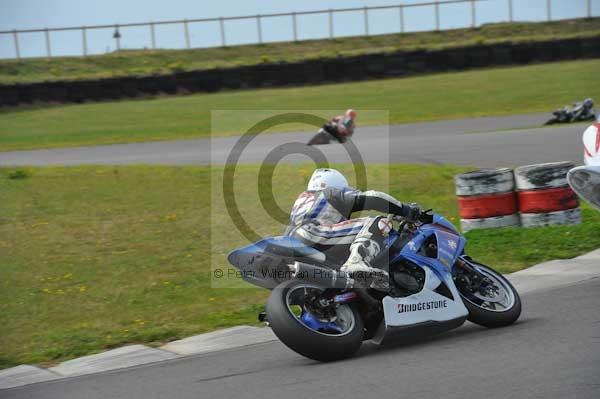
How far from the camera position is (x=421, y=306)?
6734 millimetres

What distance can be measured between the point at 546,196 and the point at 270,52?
31.3 m

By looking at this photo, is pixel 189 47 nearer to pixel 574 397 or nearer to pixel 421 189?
pixel 421 189

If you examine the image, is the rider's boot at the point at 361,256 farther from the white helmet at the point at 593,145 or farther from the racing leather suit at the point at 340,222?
the white helmet at the point at 593,145

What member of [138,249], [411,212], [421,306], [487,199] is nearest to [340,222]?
[411,212]

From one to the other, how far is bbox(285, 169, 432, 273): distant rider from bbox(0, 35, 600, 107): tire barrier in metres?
27.3

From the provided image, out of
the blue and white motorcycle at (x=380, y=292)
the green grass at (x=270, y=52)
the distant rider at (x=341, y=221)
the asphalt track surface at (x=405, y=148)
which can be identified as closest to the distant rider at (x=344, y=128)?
the asphalt track surface at (x=405, y=148)

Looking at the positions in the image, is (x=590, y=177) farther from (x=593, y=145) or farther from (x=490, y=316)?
(x=490, y=316)

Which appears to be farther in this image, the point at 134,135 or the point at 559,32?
the point at 559,32

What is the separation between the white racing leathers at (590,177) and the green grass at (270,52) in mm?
27638

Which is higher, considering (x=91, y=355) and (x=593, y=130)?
(x=593, y=130)

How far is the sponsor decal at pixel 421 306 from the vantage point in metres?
6.67

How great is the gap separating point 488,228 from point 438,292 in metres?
4.03

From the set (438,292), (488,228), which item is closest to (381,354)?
(438,292)

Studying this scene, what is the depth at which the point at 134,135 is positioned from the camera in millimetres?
27344
